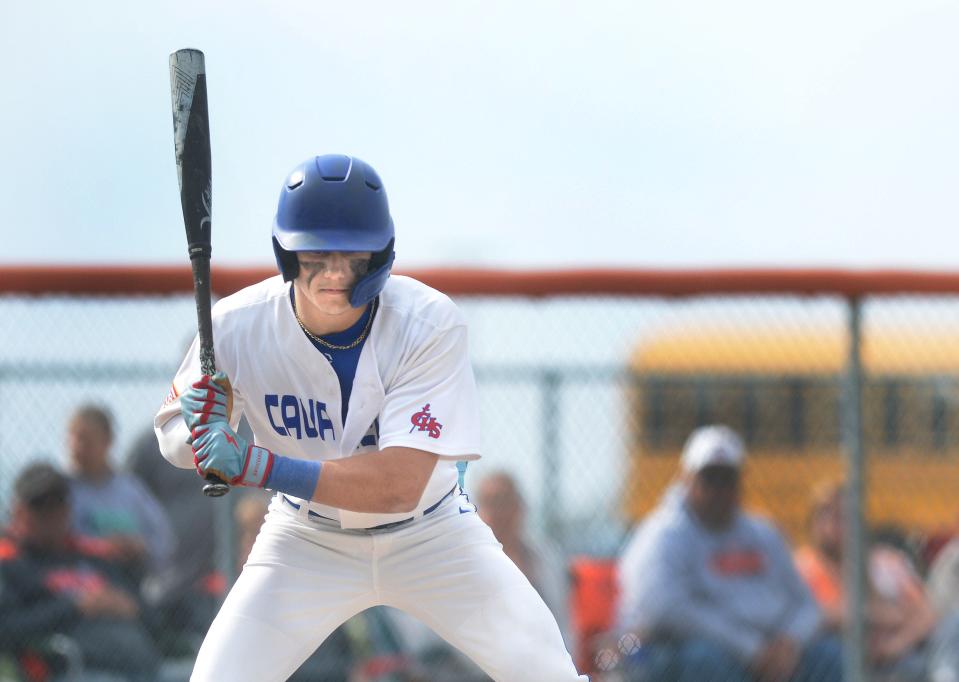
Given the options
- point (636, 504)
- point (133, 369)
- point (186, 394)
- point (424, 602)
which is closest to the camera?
point (186, 394)

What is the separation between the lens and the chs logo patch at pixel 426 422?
12.0 ft

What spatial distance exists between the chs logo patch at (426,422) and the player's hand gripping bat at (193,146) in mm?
810

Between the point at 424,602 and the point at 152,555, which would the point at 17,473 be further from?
the point at 424,602

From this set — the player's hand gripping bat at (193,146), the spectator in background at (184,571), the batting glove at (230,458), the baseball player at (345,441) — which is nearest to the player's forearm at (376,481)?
the baseball player at (345,441)

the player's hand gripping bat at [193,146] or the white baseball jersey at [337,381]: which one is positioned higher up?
the player's hand gripping bat at [193,146]

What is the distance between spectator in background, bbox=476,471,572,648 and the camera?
18.4ft

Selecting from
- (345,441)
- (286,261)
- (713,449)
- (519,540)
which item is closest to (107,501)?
(519,540)

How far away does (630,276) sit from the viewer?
576 centimetres

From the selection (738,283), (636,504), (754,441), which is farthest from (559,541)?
(738,283)

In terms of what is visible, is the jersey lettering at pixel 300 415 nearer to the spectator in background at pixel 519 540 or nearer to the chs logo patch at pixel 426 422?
the chs logo patch at pixel 426 422

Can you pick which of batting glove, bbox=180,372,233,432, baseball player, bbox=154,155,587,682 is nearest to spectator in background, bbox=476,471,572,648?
baseball player, bbox=154,155,587,682

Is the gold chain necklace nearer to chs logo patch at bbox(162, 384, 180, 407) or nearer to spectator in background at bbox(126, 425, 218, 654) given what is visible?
chs logo patch at bbox(162, 384, 180, 407)

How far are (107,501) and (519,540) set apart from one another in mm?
1611

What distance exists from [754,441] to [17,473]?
2952 millimetres
